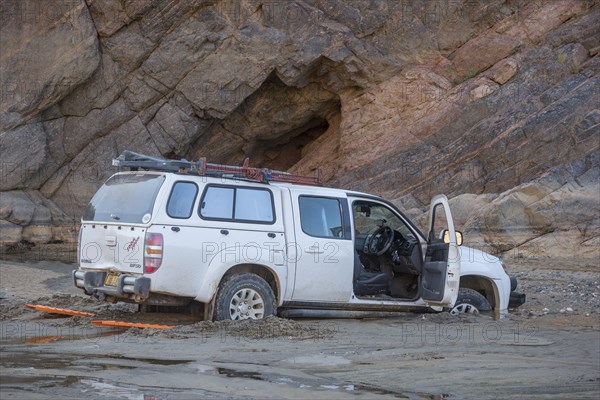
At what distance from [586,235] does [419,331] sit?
7.84m

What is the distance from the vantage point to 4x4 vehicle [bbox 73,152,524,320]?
9.14 m

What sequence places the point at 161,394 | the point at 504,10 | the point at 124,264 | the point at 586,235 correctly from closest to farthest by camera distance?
the point at 161,394, the point at 124,264, the point at 586,235, the point at 504,10

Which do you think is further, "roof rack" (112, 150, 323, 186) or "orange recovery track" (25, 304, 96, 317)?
"orange recovery track" (25, 304, 96, 317)

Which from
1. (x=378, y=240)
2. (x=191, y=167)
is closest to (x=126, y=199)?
(x=191, y=167)

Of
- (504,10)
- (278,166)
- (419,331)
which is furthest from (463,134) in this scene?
(419,331)

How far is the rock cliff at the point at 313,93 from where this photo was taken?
62.5 feet

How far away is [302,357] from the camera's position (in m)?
7.55

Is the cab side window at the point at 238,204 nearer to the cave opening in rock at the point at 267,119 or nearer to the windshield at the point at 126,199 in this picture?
the windshield at the point at 126,199

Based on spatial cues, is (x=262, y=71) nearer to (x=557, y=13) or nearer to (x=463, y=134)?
(x=463, y=134)

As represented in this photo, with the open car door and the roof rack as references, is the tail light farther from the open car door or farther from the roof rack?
the open car door

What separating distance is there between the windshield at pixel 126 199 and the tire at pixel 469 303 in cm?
400

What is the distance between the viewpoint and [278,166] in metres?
23.9

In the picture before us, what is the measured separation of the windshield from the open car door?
343 centimetres

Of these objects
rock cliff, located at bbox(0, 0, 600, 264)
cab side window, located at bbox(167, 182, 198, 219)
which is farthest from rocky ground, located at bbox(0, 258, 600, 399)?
rock cliff, located at bbox(0, 0, 600, 264)
